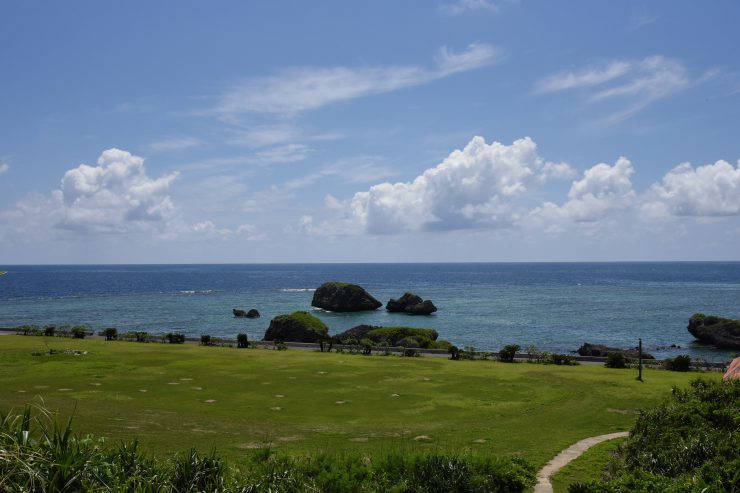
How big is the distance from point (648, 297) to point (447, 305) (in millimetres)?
57377

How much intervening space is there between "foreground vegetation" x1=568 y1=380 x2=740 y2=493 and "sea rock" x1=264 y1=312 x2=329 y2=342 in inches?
2161

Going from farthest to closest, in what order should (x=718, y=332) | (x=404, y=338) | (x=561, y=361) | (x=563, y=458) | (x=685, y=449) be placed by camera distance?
(x=718, y=332) < (x=404, y=338) < (x=561, y=361) < (x=563, y=458) < (x=685, y=449)

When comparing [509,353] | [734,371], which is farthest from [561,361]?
[734,371]

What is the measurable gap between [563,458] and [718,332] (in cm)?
7005

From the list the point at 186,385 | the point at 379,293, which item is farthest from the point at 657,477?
the point at 379,293

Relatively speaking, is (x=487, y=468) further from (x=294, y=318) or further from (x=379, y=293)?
(x=379, y=293)

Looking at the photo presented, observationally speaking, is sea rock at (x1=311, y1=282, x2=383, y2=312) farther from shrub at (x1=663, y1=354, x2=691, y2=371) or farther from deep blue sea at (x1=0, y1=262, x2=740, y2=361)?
shrub at (x1=663, y1=354, x2=691, y2=371)

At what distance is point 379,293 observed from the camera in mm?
175500

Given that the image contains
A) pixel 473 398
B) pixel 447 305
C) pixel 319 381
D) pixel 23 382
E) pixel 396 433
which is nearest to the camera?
pixel 396 433

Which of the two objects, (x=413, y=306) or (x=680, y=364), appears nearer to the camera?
(x=680, y=364)

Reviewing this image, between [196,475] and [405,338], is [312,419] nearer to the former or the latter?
[196,475]

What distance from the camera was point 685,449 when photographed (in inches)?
565

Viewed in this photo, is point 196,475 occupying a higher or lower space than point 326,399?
higher

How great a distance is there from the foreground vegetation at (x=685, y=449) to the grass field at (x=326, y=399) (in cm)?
434
